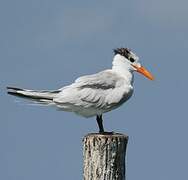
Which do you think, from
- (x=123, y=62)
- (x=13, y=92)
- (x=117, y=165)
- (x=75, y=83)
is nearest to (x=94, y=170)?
(x=117, y=165)

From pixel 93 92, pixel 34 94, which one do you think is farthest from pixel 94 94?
pixel 34 94

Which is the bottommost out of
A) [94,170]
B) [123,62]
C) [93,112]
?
[94,170]

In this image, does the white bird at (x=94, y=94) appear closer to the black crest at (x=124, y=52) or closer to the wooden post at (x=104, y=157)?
the black crest at (x=124, y=52)

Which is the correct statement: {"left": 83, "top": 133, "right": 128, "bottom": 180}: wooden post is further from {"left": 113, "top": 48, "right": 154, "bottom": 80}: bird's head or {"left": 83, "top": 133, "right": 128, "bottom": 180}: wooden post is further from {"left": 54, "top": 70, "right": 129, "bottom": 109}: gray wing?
{"left": 113, "top": 48, "right": 154, "bottom": 80}: bird's head

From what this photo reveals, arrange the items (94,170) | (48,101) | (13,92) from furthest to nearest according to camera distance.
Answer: (48,101)
(13,92)
(94,170)

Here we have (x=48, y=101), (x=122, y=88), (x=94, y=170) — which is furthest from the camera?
(x=122, y=88)

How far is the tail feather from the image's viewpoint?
998 centimetres

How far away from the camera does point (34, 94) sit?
10.2 metres

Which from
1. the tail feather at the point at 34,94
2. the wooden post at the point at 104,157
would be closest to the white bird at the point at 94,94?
the tail feather at the point at 34,94

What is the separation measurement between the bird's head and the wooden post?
136 inches

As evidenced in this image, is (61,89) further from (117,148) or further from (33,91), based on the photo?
(117,148)

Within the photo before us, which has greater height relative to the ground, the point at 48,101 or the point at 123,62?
the point at 123,62

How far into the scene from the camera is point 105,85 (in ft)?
37.0

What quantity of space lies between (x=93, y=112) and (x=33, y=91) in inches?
56.8
